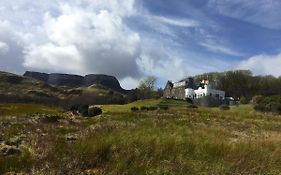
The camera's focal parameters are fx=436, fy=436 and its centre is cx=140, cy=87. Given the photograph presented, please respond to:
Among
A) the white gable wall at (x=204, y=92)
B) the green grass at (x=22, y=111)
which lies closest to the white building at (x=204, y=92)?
the white gable wall at (x=204, y=92)

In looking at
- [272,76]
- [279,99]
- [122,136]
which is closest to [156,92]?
[272,76]

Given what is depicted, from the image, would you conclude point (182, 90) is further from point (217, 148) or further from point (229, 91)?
point (217, 148)

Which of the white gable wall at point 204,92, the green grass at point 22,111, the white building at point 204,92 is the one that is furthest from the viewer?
the white gable wall at point 204,92

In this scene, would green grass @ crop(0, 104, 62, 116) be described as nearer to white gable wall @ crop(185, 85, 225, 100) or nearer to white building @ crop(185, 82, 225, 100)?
white building @ crop(185, 82, 225, 100)

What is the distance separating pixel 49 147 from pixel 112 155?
2.04 metres

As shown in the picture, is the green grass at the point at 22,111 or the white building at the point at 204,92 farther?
the white building at the point at 204,92

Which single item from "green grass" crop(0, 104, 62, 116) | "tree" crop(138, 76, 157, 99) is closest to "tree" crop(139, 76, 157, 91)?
"tree" crop(138, 76, 157, 99)

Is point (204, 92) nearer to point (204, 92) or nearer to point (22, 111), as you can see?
point (204, 92)

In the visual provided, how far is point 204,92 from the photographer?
504 feet

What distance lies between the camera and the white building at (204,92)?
14875 centimetres

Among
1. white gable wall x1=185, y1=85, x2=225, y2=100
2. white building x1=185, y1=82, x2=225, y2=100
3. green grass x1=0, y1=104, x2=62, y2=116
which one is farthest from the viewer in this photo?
white gable wall x1=185, y1=85, x2=225, y2=100

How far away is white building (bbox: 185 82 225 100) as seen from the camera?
149m

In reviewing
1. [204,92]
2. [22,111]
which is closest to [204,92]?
[204,92]

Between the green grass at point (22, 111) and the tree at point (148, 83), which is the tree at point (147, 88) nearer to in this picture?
the tree at point (148, 83)
